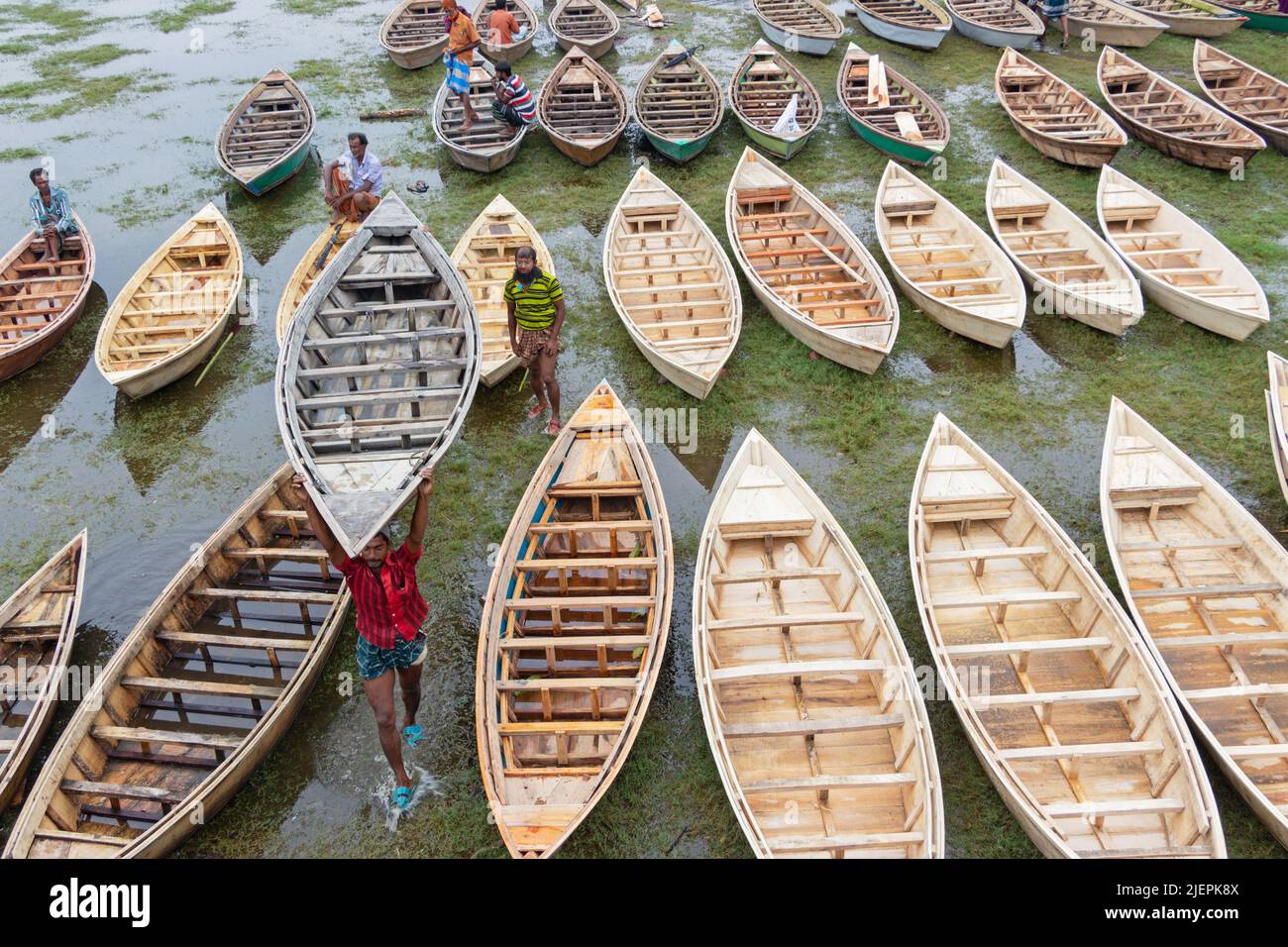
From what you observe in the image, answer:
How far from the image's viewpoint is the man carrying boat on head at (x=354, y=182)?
460 inches

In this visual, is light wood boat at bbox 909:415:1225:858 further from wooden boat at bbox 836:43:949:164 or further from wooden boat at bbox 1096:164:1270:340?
wooden boat at bbox 836:43:949:164

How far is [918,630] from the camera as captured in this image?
8.06 m

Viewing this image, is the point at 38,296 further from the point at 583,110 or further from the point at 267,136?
the point at 583,110

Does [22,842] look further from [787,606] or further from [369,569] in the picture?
[787,606]

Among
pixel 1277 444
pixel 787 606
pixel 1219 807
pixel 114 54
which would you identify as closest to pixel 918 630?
pixel 787 606

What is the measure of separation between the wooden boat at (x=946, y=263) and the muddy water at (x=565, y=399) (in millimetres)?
509

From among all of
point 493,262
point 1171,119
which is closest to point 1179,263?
point 1171,119

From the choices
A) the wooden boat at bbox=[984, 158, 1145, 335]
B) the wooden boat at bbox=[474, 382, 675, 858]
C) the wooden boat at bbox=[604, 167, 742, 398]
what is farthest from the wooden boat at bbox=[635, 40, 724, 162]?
the wooden boat at bbox=[474, 382, 675, 858]

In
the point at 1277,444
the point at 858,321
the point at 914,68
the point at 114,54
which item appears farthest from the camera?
the point at 114,54

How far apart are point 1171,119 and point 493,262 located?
46.3 ft

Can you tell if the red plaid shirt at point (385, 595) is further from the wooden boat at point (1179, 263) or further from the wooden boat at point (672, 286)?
the wooden boat at point (1179, 263)

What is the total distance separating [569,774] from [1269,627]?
6601 millimetres

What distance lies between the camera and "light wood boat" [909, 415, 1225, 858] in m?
6.00

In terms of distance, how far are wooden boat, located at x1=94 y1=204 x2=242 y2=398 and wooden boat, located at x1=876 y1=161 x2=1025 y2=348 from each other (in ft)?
33.5
